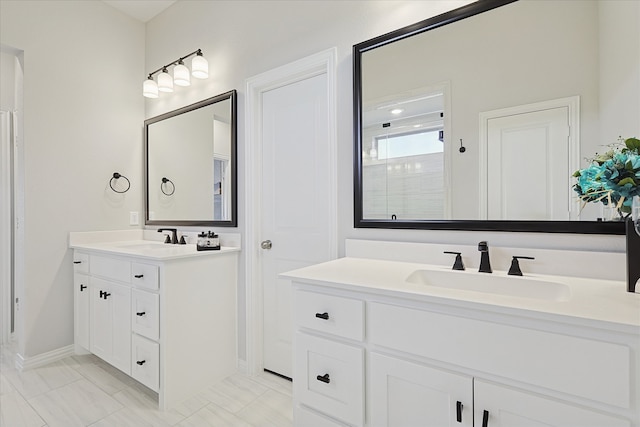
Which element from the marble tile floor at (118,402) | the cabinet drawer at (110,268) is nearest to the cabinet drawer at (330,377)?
the marble tile floor at (118,402)

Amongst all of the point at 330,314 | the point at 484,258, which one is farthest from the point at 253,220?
→ the point at 484,258

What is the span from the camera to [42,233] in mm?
2377

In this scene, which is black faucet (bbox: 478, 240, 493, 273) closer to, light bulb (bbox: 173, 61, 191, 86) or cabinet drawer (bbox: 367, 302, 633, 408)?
cabinet drawer (bbox: 367, 302, 633, 408)

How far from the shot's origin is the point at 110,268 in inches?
84.1

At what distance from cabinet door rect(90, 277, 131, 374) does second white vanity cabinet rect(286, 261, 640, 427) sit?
1.32m

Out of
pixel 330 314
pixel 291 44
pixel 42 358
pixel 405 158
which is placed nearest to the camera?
pixel 330 314

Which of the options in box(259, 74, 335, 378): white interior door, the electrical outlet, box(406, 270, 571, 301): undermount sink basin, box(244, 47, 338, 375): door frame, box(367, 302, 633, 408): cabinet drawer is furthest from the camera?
the electrical outlet

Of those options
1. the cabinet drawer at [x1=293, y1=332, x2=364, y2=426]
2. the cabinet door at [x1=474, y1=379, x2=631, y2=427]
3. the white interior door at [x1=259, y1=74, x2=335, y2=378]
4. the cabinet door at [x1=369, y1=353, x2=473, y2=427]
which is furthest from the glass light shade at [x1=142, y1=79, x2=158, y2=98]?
the cabinet door at [x1=474, y1=379, x2=631, y2=427]

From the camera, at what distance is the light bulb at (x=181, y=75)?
2438 mm

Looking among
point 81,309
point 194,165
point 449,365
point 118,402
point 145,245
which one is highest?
point 194,165

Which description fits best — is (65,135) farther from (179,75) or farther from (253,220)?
(253,220)

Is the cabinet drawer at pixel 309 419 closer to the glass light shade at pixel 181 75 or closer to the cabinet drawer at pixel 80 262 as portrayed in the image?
the cabinet drawer at pixel 80 262

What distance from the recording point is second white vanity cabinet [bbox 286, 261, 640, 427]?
0.78 m

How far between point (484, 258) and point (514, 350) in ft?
1.63
